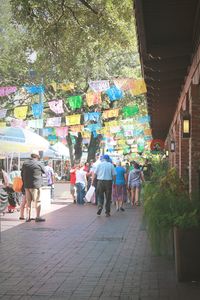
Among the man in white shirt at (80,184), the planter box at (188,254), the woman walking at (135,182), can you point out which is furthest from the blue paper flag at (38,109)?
the planter box at (188,254)

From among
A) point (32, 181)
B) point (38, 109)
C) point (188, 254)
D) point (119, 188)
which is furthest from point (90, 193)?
point (188, 254)

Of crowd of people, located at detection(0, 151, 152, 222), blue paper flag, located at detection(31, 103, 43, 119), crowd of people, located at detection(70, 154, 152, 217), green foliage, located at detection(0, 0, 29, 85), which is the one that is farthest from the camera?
green foliage, located at detection(0, 0, 29, 85)

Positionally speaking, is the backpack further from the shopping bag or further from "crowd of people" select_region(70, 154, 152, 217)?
the shopping bag

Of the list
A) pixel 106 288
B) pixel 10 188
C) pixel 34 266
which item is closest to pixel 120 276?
pixel 106 288

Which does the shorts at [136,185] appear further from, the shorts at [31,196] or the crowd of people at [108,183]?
the shorts at [31,196]

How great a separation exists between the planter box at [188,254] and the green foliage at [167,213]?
0.11 meters

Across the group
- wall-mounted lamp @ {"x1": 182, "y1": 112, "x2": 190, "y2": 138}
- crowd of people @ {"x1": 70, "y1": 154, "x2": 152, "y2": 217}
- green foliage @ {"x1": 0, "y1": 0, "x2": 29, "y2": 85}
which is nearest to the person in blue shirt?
crowd of people @ {"x1": 70, "y1": 154, "x2": 152, "y2": 217}

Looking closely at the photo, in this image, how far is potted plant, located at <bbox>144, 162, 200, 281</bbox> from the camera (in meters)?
6.57

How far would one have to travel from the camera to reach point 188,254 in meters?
6.58

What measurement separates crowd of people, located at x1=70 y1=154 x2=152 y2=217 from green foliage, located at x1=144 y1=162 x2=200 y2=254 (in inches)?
299

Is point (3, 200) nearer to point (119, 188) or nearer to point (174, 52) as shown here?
point (119, 188)

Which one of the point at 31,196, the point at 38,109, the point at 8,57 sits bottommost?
the point at 31,196

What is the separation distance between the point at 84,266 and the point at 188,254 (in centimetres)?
180

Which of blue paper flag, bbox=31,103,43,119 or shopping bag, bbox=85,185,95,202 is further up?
blue paper flag, bbox=31,103,43,119
